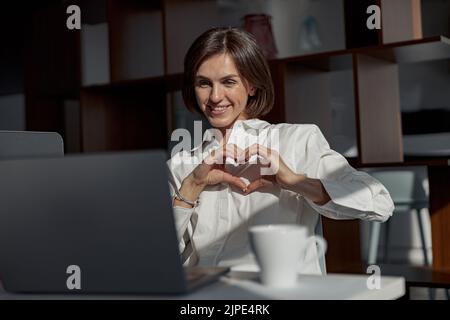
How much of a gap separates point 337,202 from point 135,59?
2.09m

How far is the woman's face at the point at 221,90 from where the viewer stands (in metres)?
1.85

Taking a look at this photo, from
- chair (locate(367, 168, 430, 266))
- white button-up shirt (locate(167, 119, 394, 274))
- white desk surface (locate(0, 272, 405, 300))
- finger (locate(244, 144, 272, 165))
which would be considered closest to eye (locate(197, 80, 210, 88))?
white button-up shirt (locate(167, 119, 394, 274))

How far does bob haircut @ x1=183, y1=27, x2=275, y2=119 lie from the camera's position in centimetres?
185

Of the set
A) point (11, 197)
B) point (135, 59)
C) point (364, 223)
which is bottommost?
point (364, 223)

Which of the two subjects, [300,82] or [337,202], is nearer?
[337,202]

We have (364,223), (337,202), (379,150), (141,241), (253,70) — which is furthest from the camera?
(364,223)

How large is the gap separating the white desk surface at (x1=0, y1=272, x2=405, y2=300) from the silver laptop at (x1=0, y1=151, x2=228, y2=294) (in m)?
0.02

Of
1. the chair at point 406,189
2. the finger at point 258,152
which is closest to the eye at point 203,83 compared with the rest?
the finger at point 258,152

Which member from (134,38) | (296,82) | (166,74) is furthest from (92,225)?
(134,38)

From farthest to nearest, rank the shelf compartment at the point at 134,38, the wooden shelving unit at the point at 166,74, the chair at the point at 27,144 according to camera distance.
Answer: the shelf compartment at the point at 134,38 → the wooden shelving unit at the point at 166,74 → the chair at the point at 27,144

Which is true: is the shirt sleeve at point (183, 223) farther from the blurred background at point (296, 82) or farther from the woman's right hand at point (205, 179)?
the blurred background at point (296, 82)

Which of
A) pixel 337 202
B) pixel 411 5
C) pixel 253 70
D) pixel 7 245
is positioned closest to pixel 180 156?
pixel 253 70

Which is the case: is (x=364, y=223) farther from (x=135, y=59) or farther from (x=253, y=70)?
(x=253, y=70)

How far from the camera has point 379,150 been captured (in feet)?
8.86
